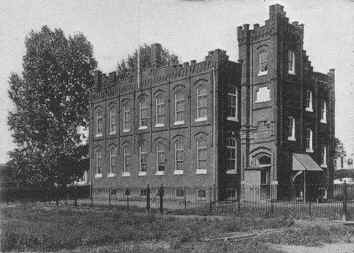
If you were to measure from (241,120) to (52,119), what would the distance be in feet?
59.7

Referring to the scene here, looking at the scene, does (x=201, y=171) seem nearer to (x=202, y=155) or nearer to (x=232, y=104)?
(x=202, y=155)

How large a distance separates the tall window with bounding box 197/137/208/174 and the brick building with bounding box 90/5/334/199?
0.21 ft

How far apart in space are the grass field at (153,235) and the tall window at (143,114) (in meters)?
17.2

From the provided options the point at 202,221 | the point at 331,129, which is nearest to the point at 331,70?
the point at 331,129

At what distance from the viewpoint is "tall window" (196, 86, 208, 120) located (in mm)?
30141

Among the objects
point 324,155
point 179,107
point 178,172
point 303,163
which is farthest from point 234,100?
point 324,155

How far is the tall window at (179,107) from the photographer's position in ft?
104

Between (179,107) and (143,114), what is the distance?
4090mm

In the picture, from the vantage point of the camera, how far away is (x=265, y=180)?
29.2 meters

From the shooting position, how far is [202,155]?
30281 millimetres

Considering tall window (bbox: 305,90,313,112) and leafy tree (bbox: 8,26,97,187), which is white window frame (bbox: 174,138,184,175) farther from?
leafy tree (bbox: 8,26,97,187)

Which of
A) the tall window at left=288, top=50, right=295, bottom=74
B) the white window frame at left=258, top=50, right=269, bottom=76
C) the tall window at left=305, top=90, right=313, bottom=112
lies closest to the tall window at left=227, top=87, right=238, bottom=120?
the white window frame at left=258, top=50, right=269, bottom=76

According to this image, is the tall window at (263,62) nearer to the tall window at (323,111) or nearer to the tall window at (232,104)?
the tall window at (232,104)

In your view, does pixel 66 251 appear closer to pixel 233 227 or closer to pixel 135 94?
pixel 233 227
